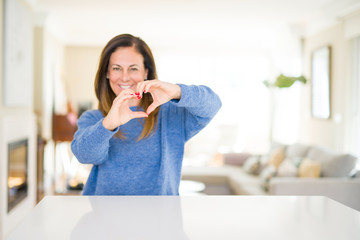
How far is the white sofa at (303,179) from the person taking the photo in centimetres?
337

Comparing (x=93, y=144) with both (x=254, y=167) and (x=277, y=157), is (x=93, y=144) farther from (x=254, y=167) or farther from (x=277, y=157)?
(x=254, y=167)

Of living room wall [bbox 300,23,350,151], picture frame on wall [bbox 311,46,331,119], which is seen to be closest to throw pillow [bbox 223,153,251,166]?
living room wall [bbox 300,23,350,151]


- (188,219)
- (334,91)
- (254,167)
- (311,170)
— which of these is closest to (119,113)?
(188,219)

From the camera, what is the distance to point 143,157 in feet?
4.39

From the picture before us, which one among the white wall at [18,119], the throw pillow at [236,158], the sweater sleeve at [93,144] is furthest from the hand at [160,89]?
the throw pillow at [236,158]

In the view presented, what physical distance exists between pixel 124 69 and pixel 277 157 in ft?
12.1

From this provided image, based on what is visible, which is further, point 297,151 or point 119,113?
point 297,151

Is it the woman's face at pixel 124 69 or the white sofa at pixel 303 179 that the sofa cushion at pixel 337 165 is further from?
the woman's face at pixel 124 69

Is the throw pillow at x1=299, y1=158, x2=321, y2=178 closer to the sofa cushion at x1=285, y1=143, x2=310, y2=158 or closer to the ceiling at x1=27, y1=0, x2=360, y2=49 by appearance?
the sofa cushion at x1=285, y1=143, x2=310, y2=158

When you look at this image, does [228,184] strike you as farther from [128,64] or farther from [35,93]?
[128,64]

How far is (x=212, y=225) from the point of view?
87 cm

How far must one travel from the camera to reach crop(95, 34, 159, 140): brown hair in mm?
1365

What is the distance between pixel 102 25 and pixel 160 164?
564 centimetres

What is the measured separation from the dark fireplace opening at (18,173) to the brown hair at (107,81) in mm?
2567
